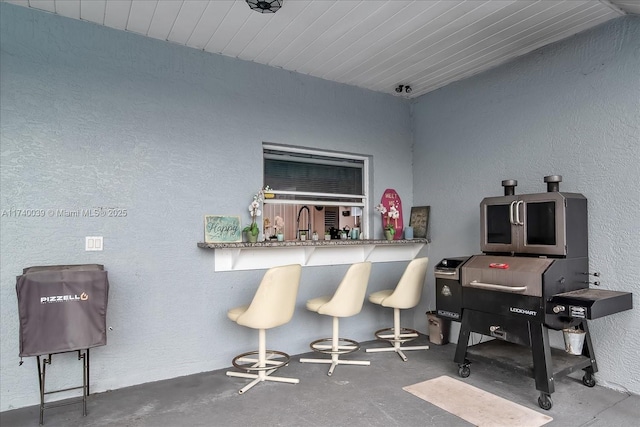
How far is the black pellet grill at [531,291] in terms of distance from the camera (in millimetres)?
2883

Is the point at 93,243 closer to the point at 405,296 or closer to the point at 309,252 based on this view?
the point at 309,252

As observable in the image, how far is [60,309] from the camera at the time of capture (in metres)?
2.74

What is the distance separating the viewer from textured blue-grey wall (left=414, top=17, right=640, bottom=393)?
313cm

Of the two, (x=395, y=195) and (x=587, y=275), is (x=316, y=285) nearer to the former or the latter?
(x=395, y=195)

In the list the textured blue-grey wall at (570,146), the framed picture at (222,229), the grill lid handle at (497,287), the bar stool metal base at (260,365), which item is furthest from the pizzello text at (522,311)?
the framed picture at (222,229)

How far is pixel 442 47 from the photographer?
3.77m

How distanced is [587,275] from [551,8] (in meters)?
2.16

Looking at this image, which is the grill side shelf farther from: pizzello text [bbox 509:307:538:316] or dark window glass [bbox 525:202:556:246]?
dark window glass [bbox 525:202:556:246]

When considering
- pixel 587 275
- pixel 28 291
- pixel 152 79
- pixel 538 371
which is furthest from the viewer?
pixel 152 79

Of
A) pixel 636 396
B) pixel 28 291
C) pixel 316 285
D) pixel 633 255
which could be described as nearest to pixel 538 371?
pixel 636 396

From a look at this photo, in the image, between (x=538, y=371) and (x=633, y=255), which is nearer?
(x=538, y=371)

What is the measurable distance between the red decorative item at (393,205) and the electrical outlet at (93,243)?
3060 mm

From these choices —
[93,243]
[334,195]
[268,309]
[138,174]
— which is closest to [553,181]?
[334,195]

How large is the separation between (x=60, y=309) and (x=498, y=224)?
3543 mm
